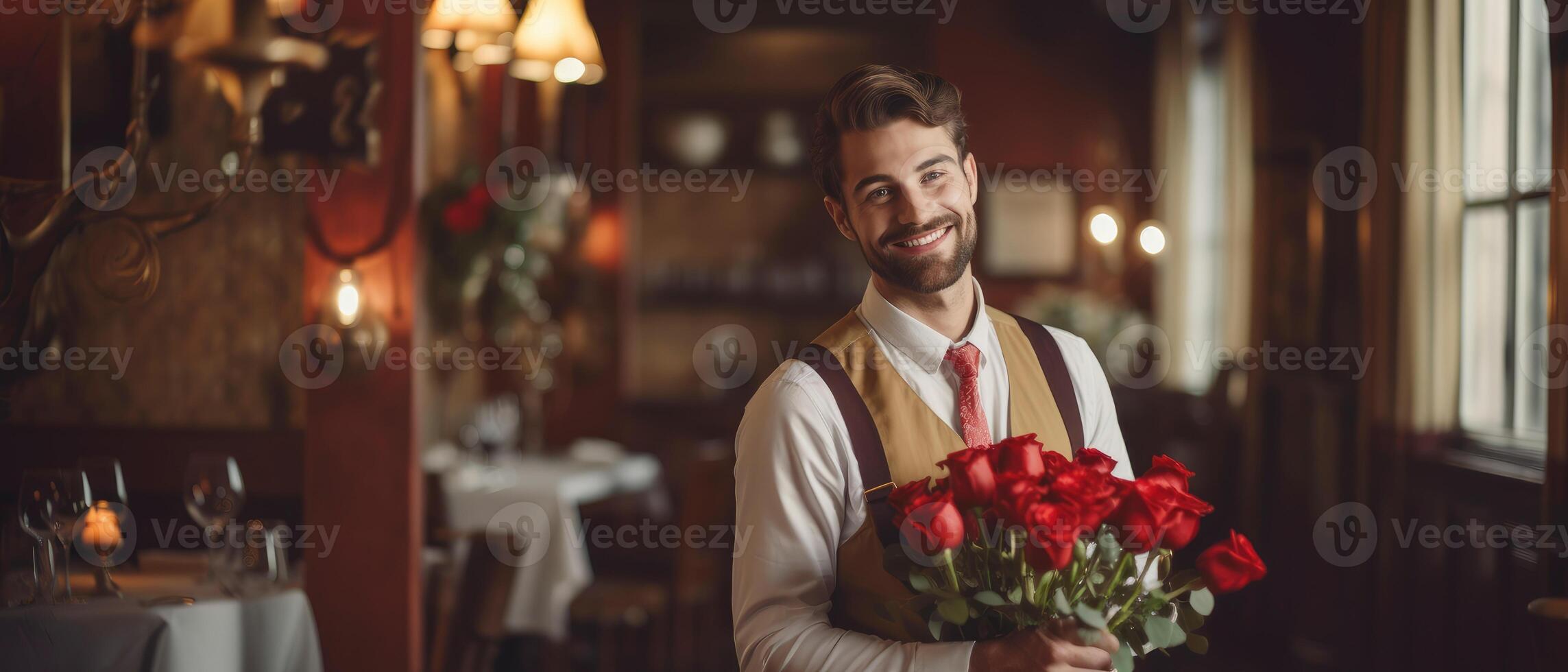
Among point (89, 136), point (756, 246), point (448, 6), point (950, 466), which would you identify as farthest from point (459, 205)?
point (950, 466)

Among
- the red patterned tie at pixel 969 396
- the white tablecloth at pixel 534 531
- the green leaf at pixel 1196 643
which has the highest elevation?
the red patterned tie at pixel 969 396

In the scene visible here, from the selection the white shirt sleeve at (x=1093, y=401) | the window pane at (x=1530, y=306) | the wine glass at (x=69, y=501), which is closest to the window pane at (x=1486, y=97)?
the window pane at (x=1530, y=306)

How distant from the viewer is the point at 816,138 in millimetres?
1343

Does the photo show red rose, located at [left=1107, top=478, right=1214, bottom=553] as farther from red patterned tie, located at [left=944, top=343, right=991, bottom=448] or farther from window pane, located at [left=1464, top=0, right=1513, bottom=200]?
window pane, located at [left=1464, top=0, right=1513, bottom=200]

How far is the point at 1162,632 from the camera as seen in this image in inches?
44.3

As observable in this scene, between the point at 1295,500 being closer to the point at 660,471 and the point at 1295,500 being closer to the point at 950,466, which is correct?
the point at 660,471

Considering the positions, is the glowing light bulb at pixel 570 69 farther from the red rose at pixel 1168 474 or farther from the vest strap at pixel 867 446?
the red rose at pixel 1168 474

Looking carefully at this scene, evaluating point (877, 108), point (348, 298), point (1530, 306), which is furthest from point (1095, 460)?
point (1530, 306)

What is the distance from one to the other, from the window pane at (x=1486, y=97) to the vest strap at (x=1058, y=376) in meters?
2.23

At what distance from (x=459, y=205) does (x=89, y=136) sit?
177 centimetres

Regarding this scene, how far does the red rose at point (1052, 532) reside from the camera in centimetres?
104

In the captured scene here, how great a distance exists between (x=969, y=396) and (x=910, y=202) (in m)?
0.26

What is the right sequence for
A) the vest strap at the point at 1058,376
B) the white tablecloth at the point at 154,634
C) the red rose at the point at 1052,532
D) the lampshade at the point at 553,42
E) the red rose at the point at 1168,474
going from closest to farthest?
the red rose at the point at 1052,532
the red rose at the point at 1168,474
the vest strap at the point at 1058,376
the white tablecloth at the point at 154,634
the lampshade at the point at 553,42

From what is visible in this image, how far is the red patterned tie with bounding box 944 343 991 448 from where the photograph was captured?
4.35ft
